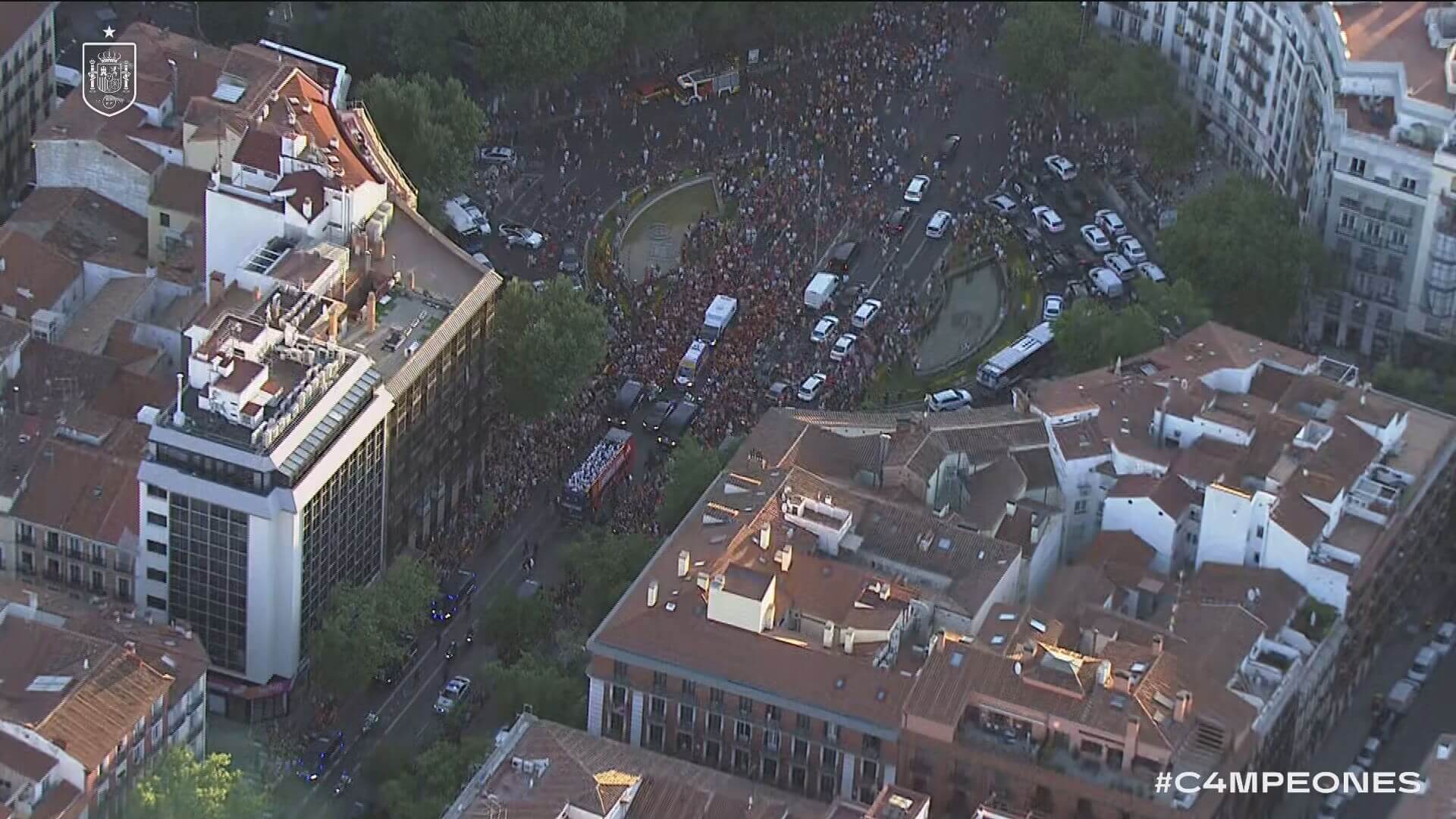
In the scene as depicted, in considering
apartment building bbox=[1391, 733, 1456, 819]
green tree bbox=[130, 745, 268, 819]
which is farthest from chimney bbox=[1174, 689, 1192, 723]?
green tree bbox=[130, 745, 268, 819]

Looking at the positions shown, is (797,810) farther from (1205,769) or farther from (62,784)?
(62,784)

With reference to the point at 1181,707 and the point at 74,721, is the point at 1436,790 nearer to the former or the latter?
the point at 1181,707

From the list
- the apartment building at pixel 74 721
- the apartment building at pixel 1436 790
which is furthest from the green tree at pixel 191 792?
the apartment building at pixel 1436 790

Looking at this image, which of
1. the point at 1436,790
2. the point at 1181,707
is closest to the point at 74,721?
the point at 1181,707

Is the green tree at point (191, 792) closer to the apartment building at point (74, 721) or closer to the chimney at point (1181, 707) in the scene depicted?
the apartment building at point (74, 721)

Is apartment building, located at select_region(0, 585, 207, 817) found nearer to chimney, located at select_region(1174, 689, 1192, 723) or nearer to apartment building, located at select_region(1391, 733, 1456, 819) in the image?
chimney, located at select_region(1174, 689, 1192, 723)

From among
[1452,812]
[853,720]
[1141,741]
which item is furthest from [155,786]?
[1452,812]

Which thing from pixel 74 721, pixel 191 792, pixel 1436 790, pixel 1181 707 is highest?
pixel 1181 707

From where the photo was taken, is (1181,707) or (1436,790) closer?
(1436,790)
